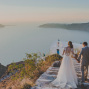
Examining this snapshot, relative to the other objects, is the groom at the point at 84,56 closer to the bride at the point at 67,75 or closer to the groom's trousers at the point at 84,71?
the groom's trousers at the point at 84,71

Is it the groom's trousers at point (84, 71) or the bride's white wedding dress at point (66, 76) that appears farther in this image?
the groom's trousers at point (84, 71)

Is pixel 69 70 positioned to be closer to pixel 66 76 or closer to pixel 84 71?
pixel 66 76

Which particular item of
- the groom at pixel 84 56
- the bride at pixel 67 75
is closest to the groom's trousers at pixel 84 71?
the groom at pixel 84 56

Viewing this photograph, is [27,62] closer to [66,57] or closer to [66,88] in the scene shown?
[66,57]

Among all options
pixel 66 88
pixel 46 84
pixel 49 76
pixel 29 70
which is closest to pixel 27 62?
pixel 29 70

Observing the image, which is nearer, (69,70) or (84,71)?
(69,70)

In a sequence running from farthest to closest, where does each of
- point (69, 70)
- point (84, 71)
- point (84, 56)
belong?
point (84, 71) < point (69, 70) < point (84, 56)

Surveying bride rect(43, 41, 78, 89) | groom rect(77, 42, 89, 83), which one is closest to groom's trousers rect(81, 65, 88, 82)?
groom rect(77, 42, 89, 83)

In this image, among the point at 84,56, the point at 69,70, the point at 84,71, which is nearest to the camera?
the point at 84,56

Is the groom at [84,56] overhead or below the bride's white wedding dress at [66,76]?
overhead

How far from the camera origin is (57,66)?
10023mm

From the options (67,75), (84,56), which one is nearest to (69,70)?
(67,75)

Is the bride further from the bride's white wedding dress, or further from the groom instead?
the groom

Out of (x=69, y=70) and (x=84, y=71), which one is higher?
(x=69, y=70)
